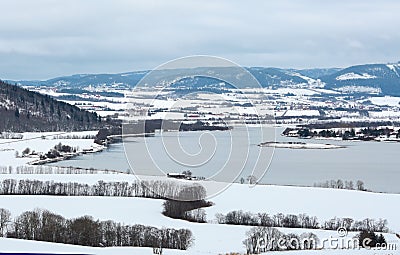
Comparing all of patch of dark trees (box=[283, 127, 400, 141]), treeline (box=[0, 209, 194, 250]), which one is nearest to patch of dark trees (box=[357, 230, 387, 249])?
treeline (box=[0, 209, 194, 250])

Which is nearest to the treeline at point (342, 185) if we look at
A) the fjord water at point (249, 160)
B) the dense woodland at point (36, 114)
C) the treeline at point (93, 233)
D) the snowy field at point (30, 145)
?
the fjord water at point (249, 160)

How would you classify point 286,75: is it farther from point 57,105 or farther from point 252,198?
point 252,198

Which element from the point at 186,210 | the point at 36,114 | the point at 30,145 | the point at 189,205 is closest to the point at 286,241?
the point at 186,210

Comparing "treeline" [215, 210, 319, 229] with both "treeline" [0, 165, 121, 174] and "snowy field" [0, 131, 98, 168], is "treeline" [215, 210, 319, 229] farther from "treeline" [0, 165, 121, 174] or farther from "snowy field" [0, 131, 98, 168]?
"snowy field" [0, 131, 98, 168]

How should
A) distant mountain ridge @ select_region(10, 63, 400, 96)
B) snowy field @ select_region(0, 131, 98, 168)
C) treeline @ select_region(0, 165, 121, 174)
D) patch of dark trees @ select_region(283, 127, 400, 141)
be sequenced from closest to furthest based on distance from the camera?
treeline @ select_region(0, 165, 121, 174), snowy field @ select_region(0, 131, 98, 168), patch of dark trees @ select_region(283, 127, 400, 141), distant mountain ridge @ select_region(10, 63, 400, 96)

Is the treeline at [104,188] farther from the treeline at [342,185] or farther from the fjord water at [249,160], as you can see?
the treeline at [342,185]

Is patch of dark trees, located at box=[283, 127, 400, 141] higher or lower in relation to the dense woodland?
lower
